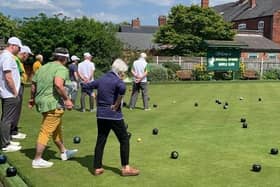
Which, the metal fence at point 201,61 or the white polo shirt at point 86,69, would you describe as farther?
the metal fence at point 201,61

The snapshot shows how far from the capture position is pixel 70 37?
33.6 m

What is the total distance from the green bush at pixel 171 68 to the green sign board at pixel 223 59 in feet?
9.55

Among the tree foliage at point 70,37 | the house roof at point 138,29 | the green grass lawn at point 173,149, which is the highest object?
the house roof at point 138,29

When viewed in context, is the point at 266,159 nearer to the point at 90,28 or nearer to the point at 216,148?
the point at 216,148

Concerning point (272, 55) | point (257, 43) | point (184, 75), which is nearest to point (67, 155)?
point (184, 75)

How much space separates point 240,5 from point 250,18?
8129 mm

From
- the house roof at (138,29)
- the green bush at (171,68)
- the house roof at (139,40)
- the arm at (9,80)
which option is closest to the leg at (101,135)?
the arm at (9,80)

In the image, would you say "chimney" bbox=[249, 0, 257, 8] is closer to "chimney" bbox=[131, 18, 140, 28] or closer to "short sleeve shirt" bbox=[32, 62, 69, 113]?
"chimney" bbox=[131, 18, 140, 28]

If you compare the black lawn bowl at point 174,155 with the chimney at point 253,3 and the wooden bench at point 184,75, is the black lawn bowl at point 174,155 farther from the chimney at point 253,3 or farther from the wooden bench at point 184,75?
the chimney at point 253,3

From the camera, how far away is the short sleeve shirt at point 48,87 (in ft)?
23.5

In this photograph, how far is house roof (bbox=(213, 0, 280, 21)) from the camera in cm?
6464

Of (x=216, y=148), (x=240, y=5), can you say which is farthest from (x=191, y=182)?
(x=240, y=5)

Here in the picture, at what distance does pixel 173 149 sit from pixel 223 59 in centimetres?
2748

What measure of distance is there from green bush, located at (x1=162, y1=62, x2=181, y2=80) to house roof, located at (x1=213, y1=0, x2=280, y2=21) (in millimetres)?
30665
